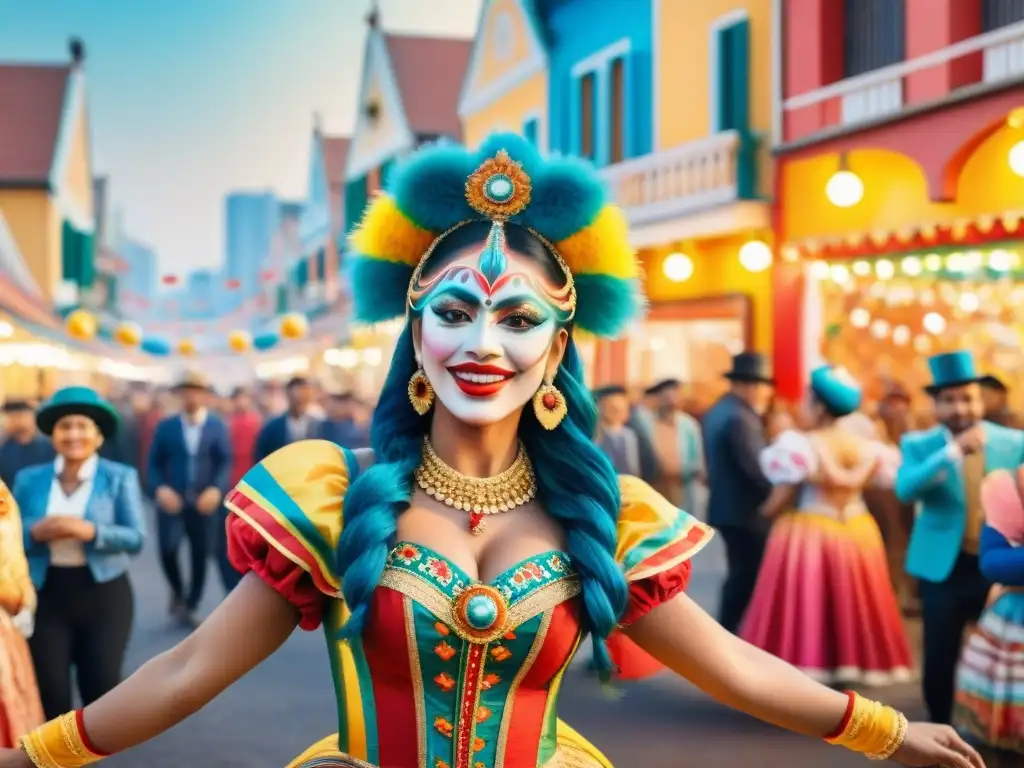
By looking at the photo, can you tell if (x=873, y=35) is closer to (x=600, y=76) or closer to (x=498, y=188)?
(x=600, y=76)

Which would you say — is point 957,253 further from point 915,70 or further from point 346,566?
point 346,566

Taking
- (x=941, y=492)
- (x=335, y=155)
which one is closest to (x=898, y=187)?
(x=941, y=492)

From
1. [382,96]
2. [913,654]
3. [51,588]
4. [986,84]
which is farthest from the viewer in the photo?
[382,96]

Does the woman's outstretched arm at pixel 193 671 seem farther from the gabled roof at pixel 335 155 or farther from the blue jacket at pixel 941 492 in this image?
the gabled roof at pixel 335 155

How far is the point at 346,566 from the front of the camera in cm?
227

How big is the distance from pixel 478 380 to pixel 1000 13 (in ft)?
28.4

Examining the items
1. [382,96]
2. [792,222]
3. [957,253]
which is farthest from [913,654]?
[382,96]

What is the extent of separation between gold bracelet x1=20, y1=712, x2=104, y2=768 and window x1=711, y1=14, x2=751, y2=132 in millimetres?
11289

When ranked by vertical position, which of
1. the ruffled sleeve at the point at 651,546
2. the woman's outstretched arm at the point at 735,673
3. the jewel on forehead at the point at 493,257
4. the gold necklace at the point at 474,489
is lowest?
the woman's outstretched arm at the point at 735,673

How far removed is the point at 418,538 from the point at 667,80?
12481mm

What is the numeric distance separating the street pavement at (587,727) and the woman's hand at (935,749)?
3.18 m

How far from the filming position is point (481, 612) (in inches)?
88.6

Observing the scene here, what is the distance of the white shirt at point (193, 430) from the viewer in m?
8.89

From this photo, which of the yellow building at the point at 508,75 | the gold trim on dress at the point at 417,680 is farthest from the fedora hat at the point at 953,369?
the yellow building at the point at 508,75
